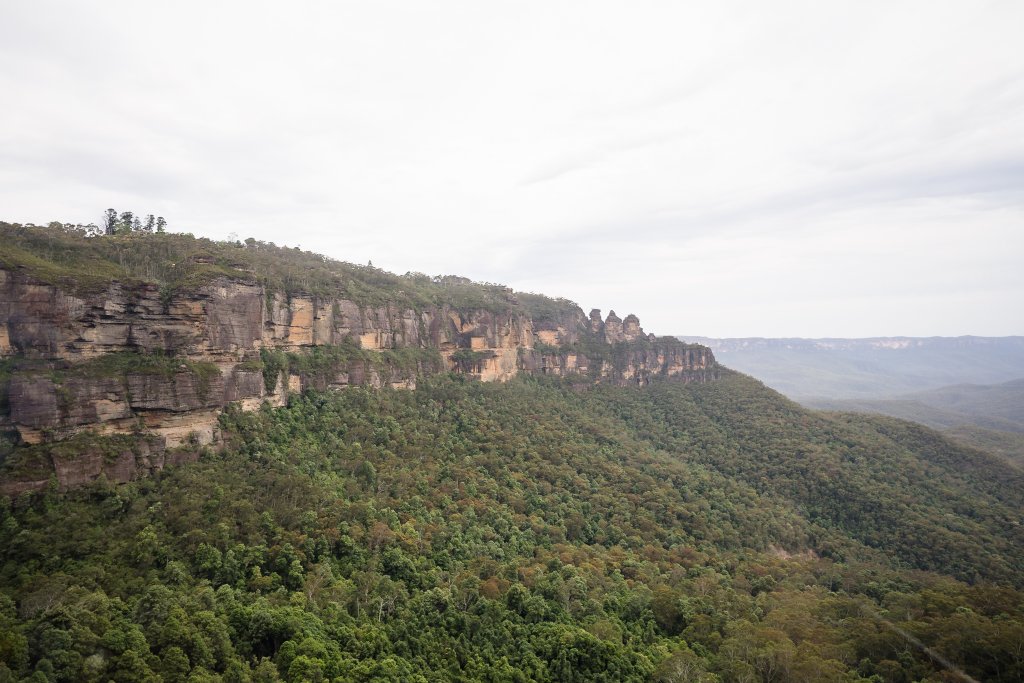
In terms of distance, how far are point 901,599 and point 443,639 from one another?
3213 cm

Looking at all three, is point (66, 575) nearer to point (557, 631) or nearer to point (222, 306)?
point (222, 306)

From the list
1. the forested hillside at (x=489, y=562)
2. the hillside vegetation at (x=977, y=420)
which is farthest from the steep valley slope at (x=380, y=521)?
the hillside vegetation at (x=977, y=420)

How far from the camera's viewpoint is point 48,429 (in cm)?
2850

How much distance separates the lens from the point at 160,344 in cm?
3684

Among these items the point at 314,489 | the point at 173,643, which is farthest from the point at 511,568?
the point at 173,643

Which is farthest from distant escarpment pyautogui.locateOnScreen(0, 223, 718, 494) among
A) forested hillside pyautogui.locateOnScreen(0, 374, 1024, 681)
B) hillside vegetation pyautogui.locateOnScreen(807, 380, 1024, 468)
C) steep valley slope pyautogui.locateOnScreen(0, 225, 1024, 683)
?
hillside vegetation pyautogui.locateOnScreen(807, 380, 1024, 468)

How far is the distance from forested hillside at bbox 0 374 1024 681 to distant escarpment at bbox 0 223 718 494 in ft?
7.93

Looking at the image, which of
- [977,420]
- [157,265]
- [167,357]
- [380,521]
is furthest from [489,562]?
[977,420]

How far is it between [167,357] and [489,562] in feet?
95.3

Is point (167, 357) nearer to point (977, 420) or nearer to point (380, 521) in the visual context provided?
point (380, 521)

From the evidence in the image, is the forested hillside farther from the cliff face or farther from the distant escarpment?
the distant escarpment

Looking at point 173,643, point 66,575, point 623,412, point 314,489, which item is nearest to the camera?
point 173,643

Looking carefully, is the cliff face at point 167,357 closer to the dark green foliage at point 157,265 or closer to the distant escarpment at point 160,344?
the distant escarpment at point 160,344

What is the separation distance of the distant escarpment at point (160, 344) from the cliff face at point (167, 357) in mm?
87
